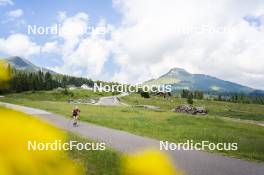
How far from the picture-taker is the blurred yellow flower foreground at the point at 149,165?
3.25 ft

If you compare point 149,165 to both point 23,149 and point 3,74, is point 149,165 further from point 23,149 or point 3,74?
point 3,74

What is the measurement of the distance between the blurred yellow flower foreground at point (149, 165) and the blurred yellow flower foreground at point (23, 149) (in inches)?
5.6

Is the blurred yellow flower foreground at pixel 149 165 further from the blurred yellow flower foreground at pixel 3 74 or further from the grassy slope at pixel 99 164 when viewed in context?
the grassy slope at pixel 99 164

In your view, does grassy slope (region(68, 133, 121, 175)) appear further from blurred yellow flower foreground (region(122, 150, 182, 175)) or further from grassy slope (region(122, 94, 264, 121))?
grassy slope (region(122, 94, 264, 121))

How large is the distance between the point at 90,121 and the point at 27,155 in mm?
36566

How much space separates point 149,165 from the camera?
99cm

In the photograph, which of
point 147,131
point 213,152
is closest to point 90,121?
point 147,131

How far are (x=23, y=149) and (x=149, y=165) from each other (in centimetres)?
30

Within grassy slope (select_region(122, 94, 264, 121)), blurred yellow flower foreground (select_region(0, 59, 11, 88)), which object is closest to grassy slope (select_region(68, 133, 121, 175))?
blurred yellow flower foreground (select_region(0, 59, 11, 88))

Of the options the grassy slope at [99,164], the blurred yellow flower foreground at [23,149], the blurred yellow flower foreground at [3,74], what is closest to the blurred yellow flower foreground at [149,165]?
the blurred yellow flower foreground at [23,149]

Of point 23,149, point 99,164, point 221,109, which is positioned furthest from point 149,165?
point 221,109

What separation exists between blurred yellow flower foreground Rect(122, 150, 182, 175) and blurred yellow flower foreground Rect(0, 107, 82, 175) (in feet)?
0.47

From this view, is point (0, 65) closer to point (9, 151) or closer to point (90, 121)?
point (9, 151)

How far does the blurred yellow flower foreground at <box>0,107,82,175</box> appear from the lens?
926 mm
